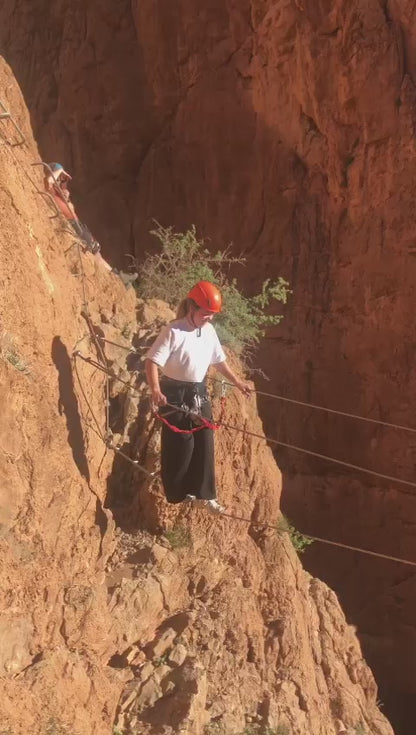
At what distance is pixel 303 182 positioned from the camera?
33.9 ft

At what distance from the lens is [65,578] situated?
172 inches

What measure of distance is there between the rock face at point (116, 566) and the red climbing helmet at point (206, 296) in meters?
0.87

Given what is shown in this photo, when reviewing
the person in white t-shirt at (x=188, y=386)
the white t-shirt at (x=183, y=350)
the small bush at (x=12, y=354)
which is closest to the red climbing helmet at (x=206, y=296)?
the person in white t-shirt at (x=188, y=386)

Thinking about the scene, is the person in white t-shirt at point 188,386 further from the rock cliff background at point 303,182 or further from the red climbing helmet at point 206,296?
the rock cliff background at point 303,182

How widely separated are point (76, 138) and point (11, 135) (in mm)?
7167

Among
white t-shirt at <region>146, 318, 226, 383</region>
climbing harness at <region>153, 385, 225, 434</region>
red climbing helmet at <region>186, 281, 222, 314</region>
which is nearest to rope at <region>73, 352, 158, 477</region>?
climbing harness at <region>153, 385, 225, 434</region>

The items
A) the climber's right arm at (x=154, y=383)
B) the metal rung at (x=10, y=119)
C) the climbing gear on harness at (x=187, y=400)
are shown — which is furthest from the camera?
the climbing gear on harness at (x=187, y=400)

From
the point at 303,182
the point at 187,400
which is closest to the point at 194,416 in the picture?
the point at 187,400

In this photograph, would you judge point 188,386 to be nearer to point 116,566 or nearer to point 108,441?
point 108,441

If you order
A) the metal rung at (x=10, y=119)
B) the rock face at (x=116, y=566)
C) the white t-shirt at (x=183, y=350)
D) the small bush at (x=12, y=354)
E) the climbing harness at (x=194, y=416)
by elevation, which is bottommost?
the rock face at (x=116, y=566)

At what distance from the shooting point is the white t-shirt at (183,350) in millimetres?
4668

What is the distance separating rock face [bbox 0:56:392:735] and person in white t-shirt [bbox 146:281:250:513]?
403 millimetres

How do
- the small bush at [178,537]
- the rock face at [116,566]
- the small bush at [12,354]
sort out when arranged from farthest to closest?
the small bush at [178,537]
the small bush at [12,354]
the rock face at [116,566]

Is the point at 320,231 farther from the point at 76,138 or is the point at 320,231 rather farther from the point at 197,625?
the point at 197,625
